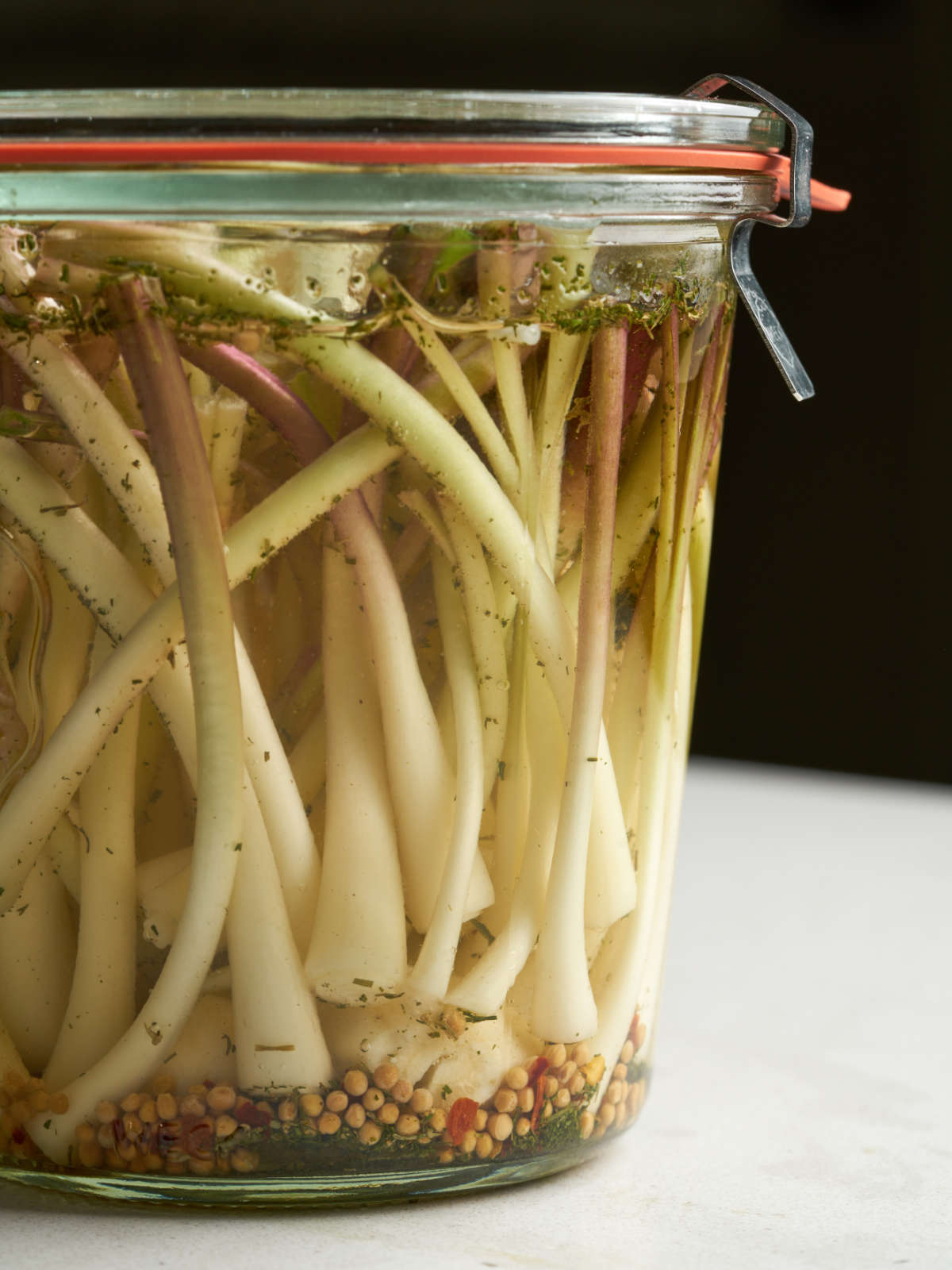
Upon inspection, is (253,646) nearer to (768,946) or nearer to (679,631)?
(679,631)

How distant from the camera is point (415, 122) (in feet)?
1.03

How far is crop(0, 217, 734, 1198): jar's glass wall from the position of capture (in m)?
0.33

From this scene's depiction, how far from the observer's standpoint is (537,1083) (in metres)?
0.37

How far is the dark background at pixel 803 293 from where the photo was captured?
933mm

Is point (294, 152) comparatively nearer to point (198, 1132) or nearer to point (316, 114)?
point (316, 114)

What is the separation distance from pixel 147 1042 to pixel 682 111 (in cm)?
22

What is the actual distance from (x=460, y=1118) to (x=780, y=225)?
0.22 m

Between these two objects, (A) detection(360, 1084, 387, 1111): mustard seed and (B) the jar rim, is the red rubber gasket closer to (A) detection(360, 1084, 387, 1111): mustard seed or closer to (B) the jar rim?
(B) the jar rim

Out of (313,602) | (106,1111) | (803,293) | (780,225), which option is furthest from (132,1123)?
(803,293)

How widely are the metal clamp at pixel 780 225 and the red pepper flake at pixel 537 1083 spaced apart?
0.16 metres

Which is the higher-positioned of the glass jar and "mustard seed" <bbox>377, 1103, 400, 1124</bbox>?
the glass jar

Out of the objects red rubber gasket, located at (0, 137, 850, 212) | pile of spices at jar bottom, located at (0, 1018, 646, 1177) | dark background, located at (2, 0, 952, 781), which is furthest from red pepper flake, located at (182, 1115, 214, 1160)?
dark background, located at (2, 0, 952, 781)

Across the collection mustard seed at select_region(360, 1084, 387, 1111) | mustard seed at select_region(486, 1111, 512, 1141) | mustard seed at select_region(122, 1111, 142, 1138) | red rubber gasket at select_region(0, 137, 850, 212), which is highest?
red rubber gasket at select_region(0, 137, 850, 212)

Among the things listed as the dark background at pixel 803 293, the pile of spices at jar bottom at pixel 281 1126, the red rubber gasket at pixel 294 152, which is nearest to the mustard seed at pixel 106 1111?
the pile of spices at jar bottom at pixel 281 1126
